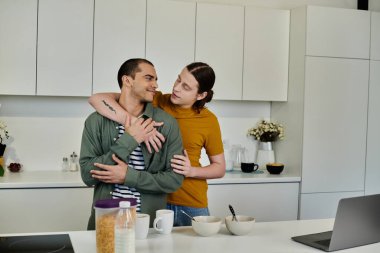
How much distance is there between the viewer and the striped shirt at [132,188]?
86.8 inches

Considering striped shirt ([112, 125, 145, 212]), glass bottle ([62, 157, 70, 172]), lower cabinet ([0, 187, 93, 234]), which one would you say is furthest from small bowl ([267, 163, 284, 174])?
striped shirt ([112, 125, 145, 212])

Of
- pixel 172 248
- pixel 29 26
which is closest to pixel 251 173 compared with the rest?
pixel 29 26

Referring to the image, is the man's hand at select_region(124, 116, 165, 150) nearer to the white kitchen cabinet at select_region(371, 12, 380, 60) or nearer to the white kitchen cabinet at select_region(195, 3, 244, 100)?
the white kitchen cabinet at select_region(195, 3, 244, 100)

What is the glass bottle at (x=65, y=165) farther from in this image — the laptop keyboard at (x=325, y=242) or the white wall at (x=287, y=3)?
the laptop keyboard at (x=325, y=242)

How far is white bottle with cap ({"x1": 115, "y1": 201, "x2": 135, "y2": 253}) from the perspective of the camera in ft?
5.16

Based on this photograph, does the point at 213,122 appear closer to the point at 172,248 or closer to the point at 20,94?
the point at 172,248

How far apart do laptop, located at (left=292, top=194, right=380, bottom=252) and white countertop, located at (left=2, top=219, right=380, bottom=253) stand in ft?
0.09

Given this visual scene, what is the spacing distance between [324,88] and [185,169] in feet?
7.81

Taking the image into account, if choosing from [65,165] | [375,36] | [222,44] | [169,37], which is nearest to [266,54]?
[222,44]

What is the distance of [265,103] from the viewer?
187 inches

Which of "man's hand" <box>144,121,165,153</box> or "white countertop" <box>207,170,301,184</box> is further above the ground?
"man's hand" <box>144,121,165,153</box>

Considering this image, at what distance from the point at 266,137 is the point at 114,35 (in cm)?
161

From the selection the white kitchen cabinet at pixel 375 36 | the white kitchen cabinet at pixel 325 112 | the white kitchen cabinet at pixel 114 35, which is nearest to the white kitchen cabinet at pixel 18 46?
the white kitchen cabinet at pixel 114 35

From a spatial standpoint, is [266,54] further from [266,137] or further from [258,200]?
[258,200]
